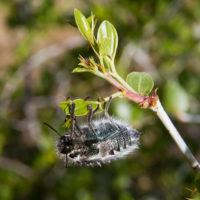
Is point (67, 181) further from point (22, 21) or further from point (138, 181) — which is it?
point (22, 21)

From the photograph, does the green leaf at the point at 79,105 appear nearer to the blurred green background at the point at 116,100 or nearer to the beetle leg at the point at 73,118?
the beetle leg at the point at 73,118

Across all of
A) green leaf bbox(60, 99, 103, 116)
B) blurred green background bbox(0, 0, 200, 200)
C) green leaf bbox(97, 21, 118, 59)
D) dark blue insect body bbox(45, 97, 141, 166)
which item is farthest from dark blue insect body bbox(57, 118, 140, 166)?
blurred green background bbox(0, 0, 200, 200)

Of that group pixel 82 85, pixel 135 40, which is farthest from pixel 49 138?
pixel 135 40

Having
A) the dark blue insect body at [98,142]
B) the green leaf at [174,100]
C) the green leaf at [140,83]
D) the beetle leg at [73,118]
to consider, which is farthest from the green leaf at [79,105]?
the green leaf at [174,100]

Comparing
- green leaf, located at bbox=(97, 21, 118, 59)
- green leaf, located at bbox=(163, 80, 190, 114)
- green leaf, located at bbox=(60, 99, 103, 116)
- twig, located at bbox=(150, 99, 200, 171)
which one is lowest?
twig, located at bbox=(150, 99, 200, 171)

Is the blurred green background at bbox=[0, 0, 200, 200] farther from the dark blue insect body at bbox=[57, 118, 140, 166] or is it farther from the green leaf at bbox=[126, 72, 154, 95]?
the green leaf at bbox=[126, 72, 154, 95]

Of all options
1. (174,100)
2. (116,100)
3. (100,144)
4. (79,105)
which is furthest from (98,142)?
(116,100)

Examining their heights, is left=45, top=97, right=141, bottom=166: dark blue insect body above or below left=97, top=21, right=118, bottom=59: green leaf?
below

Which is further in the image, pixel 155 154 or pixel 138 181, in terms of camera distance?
pixel 138 181

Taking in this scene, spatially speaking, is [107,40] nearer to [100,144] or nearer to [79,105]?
[79,105]
